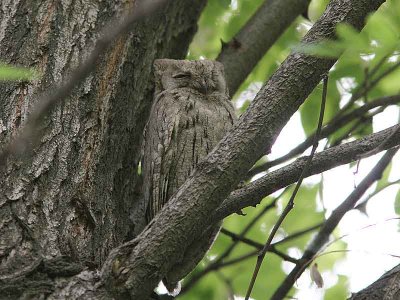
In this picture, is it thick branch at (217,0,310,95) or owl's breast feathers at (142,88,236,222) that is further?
A: thick branch at (217,0,310,95)

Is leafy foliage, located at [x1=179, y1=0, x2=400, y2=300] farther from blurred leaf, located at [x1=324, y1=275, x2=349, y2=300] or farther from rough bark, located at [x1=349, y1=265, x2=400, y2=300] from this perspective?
rough bark, located at [x1=349, y1=265, x2=400, y2=300]

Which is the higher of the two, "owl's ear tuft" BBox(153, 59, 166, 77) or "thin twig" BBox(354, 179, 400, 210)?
"owl's ear tuft" BBox(153, 59, 166, 77)

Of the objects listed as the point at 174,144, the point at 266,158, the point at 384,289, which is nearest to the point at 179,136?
the point at 174,144

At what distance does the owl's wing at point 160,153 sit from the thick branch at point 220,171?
1.13 metres

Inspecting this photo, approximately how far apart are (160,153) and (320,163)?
3.83 feet

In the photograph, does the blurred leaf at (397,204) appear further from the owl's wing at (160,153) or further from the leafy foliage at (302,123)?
the owl's wing at (160,153)

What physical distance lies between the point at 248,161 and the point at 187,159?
1.19m

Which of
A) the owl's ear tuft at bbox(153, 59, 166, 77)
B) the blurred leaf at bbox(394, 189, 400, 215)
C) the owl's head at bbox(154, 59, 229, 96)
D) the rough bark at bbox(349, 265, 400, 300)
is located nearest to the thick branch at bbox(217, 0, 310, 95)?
the owl's head at bbox(154, 59, 229, 96)

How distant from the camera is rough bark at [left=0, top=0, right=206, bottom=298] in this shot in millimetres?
2219

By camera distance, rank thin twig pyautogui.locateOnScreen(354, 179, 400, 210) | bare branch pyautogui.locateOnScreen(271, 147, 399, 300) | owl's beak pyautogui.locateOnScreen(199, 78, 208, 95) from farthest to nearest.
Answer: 1. owl's beak pyautogui.locateOnScreen(199, 78, 208, 95)
2. thin twig pyautogui.locateOnScreen(354, 179, 400, 210)
3. bare branch pyautogui.locateOnScreen(271, 147, 399, 300)

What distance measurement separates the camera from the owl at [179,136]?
3.05 meters

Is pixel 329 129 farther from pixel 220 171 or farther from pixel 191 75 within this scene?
pixel 220 171

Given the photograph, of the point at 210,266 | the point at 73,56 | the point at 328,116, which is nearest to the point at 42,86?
the point at 73,56

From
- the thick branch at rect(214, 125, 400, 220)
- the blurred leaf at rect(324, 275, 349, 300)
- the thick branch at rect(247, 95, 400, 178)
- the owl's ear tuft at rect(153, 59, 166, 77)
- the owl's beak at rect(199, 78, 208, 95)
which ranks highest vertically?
the owl's ear tuft at rect(153, 59, 166, 77)
